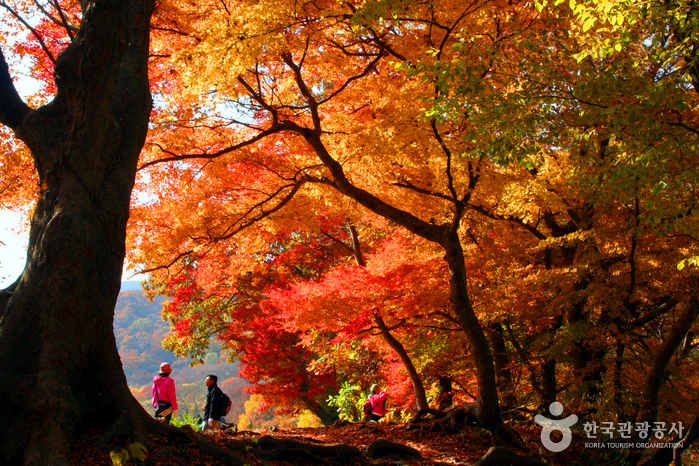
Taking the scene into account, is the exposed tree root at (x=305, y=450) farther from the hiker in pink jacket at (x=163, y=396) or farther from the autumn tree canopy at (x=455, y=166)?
the autumn tree canopy at (x=455, y=166)

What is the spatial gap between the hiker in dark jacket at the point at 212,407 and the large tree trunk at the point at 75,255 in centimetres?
329

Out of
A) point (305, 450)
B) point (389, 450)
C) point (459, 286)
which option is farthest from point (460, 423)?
point (305, 450)

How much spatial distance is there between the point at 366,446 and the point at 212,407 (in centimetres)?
260

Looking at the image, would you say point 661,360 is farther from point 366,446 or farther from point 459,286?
point 366,446

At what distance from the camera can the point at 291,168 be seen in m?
7.66

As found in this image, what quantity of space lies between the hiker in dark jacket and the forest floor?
895 millimetres

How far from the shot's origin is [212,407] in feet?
23.5

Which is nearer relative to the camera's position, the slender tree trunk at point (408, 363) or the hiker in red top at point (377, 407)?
the hiker in red top at point (377, 407)

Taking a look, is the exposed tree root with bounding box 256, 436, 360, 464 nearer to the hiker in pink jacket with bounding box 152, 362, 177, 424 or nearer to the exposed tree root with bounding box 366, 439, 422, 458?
the exposed tree root with bounding box 366, 439, 422, 458

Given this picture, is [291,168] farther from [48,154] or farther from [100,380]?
[100,380]

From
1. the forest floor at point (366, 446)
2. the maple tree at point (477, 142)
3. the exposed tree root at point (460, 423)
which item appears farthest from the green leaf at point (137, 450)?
the exposed tree root at point (460, 423)

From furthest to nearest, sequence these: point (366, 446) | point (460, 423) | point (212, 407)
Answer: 1. point (212, 407)
2. point (460, 423)
3. point (366, 446)

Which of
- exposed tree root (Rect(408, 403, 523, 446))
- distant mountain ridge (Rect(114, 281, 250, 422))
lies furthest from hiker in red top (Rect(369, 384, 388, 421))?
distant mountain ridge (Rect(114, 281, 250, 422))

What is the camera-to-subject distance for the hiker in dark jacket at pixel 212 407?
23.1ft
